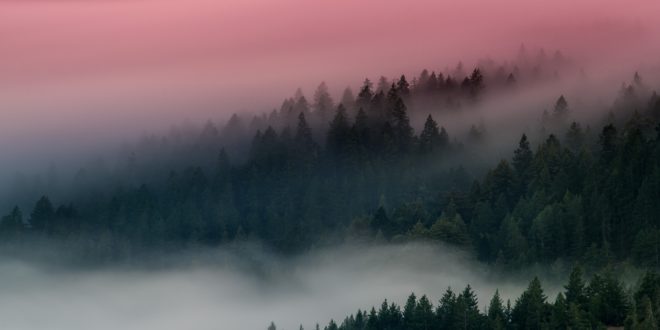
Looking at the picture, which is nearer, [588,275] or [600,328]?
[600,328]

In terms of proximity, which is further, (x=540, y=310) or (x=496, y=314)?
(x=496, y=314)

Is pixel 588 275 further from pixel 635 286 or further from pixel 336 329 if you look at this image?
pixel 336 329

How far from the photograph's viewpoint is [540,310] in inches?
7195

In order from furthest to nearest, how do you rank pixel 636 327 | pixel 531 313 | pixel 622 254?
pixel 622 254
pixel 531 313
pixel 636 327

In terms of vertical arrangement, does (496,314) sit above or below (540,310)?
above

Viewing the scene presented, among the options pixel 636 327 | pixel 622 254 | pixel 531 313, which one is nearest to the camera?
pixel 636 327

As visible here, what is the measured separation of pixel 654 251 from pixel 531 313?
16.1 metres

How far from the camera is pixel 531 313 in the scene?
601ft

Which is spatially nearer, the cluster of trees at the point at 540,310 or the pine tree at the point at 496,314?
the cluster of trees at the point at 540,310

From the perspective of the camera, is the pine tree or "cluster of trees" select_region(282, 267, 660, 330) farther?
the pine tree

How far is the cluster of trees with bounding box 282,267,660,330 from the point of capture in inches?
6944

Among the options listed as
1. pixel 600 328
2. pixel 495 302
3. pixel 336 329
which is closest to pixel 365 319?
pixel 336 329

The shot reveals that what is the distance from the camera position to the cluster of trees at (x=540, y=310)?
579 feet

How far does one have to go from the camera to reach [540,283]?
194250mm
